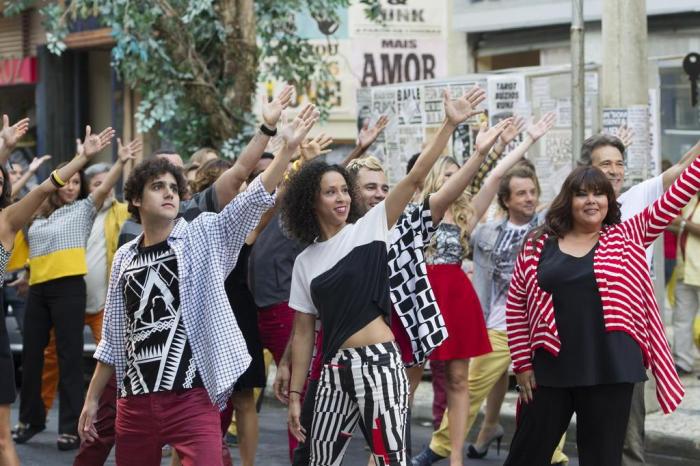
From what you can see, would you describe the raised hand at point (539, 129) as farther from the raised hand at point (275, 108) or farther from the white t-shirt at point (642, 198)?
the raised hand at point (275, 108)

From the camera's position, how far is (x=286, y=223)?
6.97 meters

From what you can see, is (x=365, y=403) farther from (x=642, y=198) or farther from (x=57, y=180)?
(x=57, y=180)

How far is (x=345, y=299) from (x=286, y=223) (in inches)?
22.5

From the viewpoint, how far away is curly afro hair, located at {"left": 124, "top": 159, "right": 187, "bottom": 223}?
22.2 feet

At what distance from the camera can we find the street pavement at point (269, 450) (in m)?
9.62

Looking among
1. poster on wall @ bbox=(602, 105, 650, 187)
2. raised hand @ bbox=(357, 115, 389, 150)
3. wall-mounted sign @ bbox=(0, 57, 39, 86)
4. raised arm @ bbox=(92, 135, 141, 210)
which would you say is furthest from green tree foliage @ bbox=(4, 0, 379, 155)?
wall-mounted sign @ bbox=(0, 57, 39, 86)

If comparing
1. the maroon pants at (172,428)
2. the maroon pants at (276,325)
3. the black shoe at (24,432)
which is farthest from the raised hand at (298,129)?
the black shoe at (24,432)

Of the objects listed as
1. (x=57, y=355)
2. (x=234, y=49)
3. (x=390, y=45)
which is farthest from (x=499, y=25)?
(x=57, y=355)

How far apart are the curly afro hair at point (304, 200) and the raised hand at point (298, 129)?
21 centimetres

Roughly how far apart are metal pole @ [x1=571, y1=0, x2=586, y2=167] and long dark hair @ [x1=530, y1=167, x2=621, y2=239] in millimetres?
3789

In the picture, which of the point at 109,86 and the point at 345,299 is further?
the point at 109,86

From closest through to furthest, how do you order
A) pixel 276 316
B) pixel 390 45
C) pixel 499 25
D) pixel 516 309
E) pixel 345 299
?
1. pixel 345 299
2. pixel 516 309
3. pixel 276 316
4. pixel 499 25
5. pixel 390 45

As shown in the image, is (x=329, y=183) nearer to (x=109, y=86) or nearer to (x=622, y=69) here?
(x=622, y=69)

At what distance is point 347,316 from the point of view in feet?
21.6
